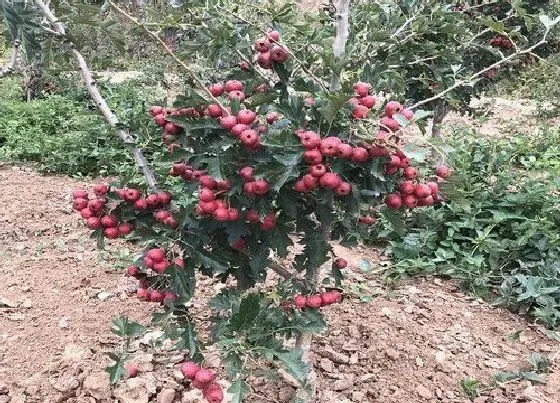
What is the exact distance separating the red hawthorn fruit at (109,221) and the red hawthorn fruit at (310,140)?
0.66 m

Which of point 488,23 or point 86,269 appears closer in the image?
point 488,23

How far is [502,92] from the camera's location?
9680 mm

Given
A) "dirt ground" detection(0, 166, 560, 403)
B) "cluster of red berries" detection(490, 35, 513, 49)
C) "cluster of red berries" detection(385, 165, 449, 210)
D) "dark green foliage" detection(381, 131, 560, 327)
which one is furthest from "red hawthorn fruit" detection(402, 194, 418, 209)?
"cluster of red berries" detection(490, 35, 513, 49)

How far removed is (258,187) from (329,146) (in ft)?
0.70

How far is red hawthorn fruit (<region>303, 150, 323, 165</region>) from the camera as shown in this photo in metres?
1.47

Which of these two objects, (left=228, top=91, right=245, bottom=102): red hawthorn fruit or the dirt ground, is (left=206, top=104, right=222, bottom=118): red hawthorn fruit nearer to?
(left=228, top=91, right=245, bottom=102): red hawthorn fruit

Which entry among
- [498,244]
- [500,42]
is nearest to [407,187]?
[498,244]

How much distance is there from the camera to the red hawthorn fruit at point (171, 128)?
175 centimetres

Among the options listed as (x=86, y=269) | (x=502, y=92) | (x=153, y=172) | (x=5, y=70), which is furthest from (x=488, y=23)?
(x=502, y=92)

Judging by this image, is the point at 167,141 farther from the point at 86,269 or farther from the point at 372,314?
the point at 86,269

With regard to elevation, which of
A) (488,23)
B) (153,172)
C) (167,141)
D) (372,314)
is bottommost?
(372,314)

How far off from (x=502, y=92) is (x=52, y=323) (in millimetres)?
8542

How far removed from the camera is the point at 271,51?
1.78 metres

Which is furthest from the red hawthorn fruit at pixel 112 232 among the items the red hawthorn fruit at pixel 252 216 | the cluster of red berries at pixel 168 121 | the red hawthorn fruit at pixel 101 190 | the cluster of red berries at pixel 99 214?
the red hawthorn fruit at pixel 252 216
